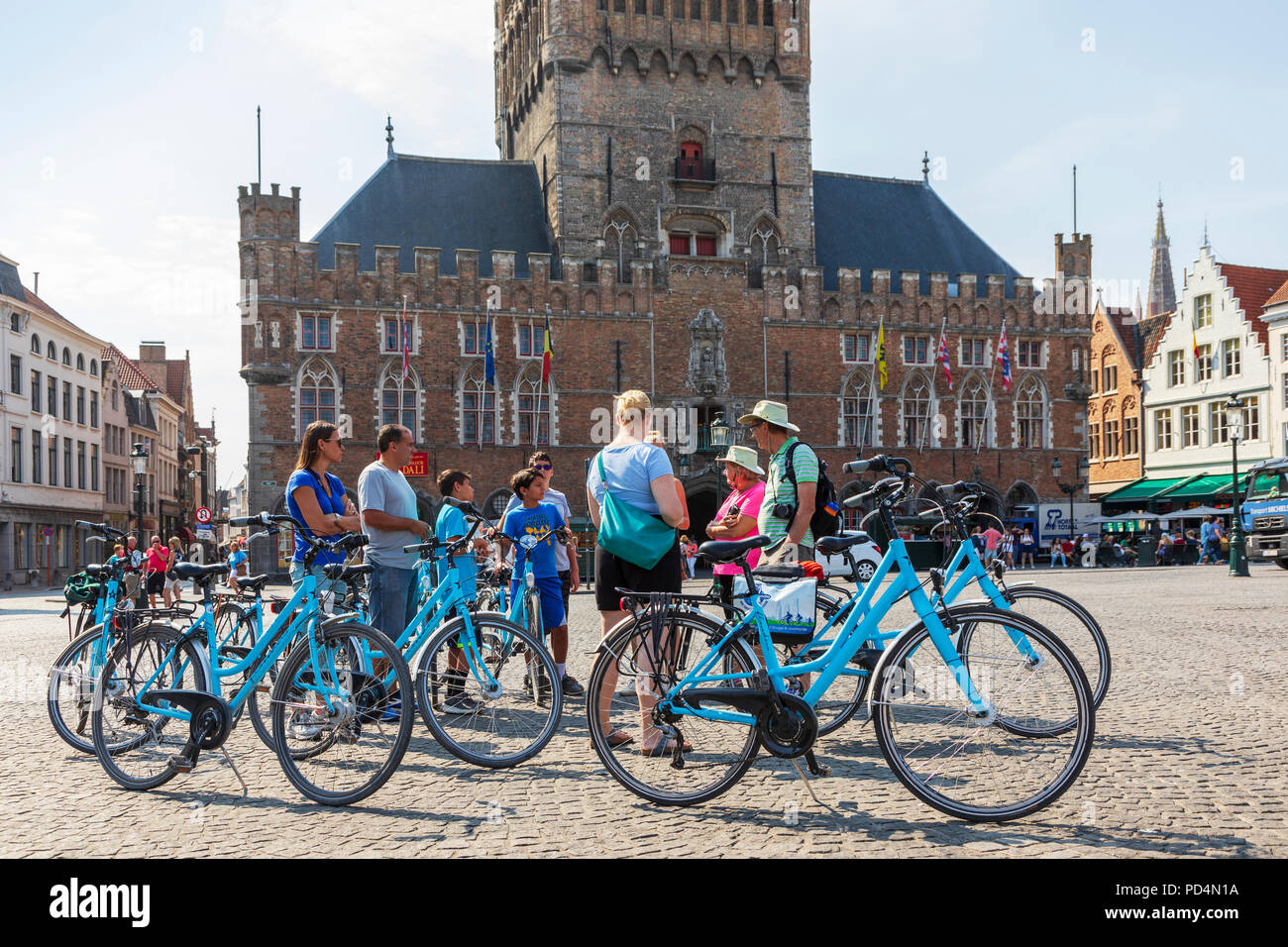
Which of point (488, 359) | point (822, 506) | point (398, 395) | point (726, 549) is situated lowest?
point (726, 549)

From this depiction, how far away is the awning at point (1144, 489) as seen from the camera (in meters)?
43.3

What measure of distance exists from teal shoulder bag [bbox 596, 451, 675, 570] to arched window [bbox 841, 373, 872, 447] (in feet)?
106

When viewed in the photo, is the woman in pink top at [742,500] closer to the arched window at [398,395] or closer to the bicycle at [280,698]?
the bicycle at [280,698]

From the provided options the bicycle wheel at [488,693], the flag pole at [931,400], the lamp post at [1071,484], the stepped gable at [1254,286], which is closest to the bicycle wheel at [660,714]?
the bicycle wheel at [488,693]

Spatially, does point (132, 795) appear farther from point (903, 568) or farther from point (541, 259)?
point (541, 259)

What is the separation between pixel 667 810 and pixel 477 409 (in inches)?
1205

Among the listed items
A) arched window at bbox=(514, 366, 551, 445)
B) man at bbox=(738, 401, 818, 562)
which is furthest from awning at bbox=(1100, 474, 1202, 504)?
man at bbox=(738, 401, 818, 562)

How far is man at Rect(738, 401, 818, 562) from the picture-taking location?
6188 millimetres

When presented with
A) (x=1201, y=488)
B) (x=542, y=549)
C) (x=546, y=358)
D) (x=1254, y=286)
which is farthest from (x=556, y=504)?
(x=1254, y=286)

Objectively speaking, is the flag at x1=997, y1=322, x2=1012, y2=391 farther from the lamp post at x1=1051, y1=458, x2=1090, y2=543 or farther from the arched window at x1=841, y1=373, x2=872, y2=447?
the arched window at x1=841, y1=373, x2=872, y2=447

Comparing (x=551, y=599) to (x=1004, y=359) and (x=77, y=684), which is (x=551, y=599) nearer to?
(x=77, y=684)

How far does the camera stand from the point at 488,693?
221 inches

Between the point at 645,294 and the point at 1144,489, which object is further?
the point at 1144,489

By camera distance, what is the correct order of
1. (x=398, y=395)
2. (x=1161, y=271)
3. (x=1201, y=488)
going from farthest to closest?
(x=1161, y=271) < (x=1201, y=488) < (x=398, y=395)
